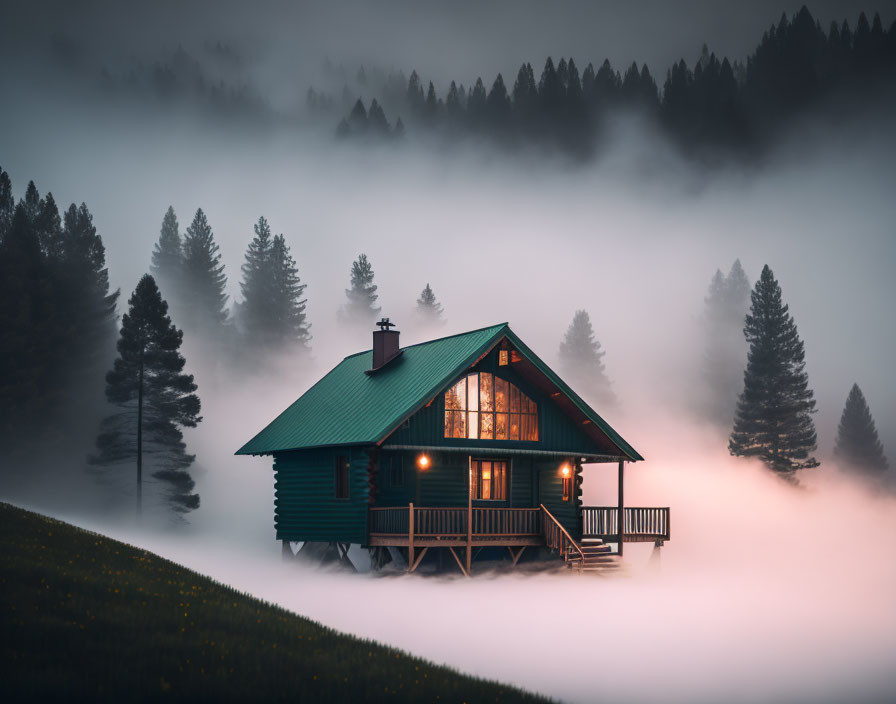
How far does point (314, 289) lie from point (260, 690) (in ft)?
524

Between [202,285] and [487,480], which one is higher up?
[202,285]

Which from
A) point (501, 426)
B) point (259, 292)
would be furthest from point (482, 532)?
point (259, 292)

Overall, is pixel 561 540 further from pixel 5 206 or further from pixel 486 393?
pixel 5 206

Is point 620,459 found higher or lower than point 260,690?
higher

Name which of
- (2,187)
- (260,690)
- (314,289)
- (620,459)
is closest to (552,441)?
(620,459)

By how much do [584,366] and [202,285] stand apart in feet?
126

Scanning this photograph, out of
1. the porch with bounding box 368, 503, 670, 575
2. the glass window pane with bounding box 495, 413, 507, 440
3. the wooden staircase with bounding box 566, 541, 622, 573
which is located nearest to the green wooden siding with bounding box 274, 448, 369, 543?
the porch with bounding box 368, 503, 670, 575

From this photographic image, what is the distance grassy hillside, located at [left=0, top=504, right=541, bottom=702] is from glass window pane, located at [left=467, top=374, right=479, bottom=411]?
14.5 m

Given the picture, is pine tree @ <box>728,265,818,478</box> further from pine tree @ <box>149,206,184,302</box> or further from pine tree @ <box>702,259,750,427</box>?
pine tree @ <box>149,206,184,302</box>

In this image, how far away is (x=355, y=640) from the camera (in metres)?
20.4

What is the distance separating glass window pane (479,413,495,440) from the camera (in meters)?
36.6

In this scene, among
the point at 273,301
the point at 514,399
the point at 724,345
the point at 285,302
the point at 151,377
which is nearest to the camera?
the point at 514,399

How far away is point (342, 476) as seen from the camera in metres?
37.8

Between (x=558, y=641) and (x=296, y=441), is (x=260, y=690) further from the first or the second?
(x=296, y=441)
